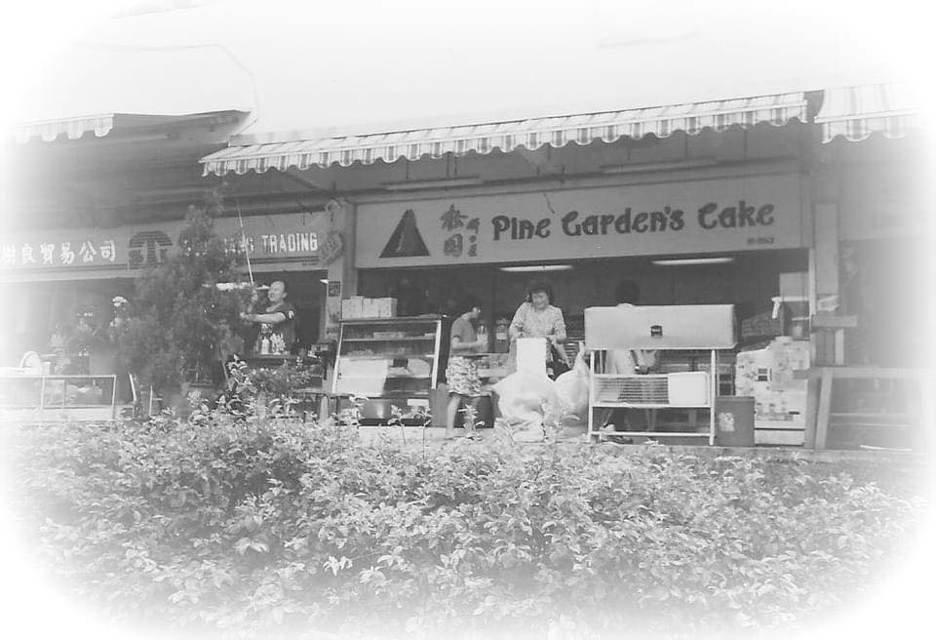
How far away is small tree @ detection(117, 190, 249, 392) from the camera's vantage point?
6.85 m

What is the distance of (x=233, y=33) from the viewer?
9.93 m

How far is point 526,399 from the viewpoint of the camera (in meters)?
6.52

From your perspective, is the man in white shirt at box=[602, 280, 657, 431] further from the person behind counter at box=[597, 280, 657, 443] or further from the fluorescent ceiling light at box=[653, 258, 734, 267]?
the fluorescent ceiling light at box=[653, 258, 734, 267]

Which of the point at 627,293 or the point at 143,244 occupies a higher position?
the point at 143,244

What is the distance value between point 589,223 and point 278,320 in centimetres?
366

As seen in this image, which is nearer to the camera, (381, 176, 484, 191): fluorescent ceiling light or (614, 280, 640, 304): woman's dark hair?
(614, 280, 640, 304): woman's dark hair

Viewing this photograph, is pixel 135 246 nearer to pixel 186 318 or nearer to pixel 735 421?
pixel 186 318

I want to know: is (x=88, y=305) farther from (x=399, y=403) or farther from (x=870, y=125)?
(x=870, y=125)

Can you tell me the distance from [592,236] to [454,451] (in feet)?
17.9

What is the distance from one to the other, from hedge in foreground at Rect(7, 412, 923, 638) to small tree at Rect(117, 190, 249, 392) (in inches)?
91.3

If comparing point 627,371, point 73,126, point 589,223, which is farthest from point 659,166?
point 73,126

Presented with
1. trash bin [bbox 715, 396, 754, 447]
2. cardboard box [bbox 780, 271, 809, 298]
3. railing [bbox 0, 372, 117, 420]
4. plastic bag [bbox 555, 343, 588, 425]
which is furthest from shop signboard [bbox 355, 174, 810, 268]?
railing [bbox 0, 372, 117, 420]

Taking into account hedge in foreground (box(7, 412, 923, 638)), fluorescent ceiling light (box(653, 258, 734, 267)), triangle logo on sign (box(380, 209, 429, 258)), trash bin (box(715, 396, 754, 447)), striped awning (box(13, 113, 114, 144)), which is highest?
striped awning (box(13, 113, 114, 144))

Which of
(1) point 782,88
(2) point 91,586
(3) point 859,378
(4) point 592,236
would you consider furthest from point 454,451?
(4) point 592,236
